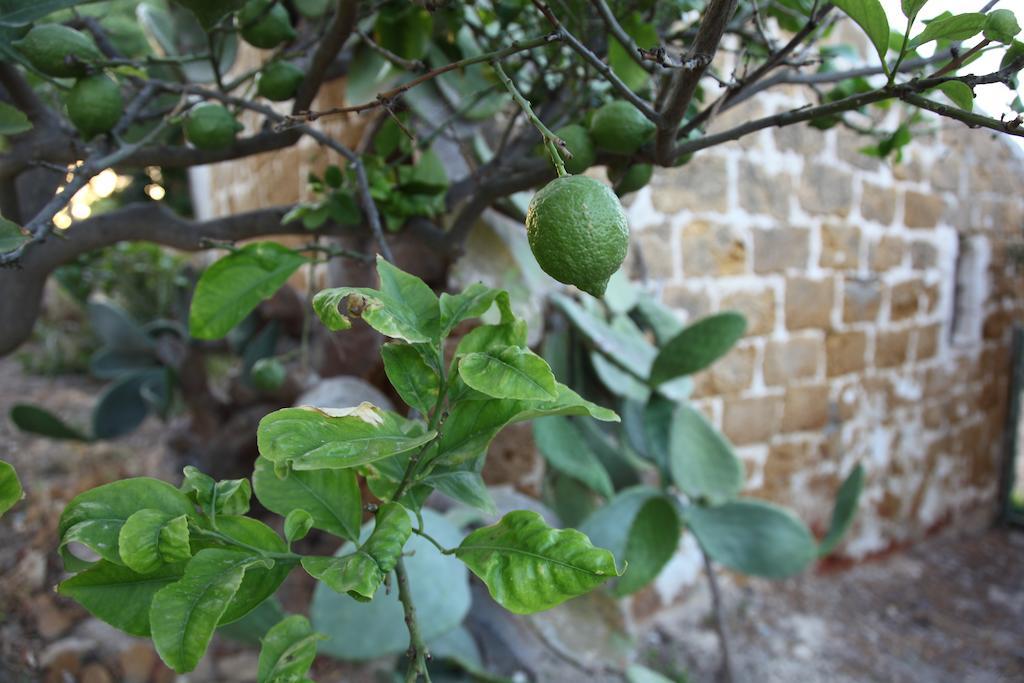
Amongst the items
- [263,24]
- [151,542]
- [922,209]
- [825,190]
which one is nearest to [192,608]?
[151,542]

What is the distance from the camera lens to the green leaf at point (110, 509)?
445 mm

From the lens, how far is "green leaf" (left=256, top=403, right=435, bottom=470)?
42 centimetres

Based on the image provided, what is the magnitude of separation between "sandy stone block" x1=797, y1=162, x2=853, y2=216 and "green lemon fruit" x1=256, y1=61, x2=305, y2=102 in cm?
181

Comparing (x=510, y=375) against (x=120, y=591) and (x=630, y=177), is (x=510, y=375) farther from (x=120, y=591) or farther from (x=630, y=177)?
(x=630, y=177)

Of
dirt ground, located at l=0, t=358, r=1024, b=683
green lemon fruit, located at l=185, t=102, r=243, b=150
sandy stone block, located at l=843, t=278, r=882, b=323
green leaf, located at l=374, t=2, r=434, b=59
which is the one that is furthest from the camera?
sandy stone block, located at l=843, t=278, r=882, b=323

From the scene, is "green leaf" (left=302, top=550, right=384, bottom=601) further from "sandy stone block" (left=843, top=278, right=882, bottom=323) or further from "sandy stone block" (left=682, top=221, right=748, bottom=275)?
"sandy stone block" (left=843, top=278, right=882, bottom=323)

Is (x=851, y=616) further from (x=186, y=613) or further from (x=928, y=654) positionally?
(x=186, y=613)

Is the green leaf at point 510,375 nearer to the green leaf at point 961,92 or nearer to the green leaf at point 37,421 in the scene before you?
the green leaf at point 961,92

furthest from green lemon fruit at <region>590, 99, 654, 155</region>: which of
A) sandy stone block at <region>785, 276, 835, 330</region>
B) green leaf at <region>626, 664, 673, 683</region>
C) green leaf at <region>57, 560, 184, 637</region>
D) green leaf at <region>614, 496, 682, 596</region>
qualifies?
sandy stone block at <region>785, 276, 835, 330</region>

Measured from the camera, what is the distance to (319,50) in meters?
0.82

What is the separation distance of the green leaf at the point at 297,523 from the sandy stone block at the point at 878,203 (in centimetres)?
240

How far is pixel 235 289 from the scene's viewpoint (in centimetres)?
85

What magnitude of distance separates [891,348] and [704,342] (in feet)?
5.56

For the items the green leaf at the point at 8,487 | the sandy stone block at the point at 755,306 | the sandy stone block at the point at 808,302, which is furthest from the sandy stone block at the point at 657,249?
the green leaf at the point at 8,487
